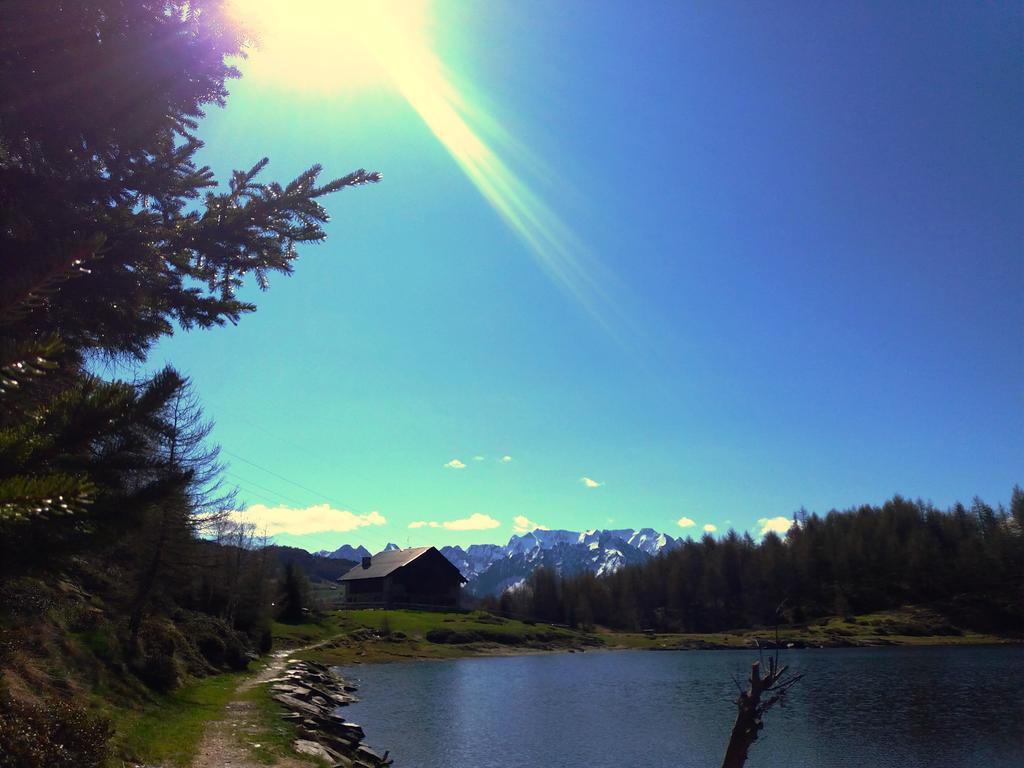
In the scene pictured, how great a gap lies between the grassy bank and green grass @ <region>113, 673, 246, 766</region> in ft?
131

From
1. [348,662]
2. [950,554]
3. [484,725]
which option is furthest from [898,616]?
[484,725]

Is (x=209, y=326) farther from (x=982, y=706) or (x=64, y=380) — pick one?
(x=982, y=706)

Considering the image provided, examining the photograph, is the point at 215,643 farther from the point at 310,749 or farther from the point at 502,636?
the point at 502,636

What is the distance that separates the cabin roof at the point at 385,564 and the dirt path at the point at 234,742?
98.8 m

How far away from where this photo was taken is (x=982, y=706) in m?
35.6

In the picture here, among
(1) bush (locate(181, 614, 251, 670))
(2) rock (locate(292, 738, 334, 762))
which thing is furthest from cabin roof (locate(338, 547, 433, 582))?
(2) rock (locate(292, 738, 334, 762))

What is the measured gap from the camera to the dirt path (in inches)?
611

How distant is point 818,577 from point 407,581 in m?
91.9

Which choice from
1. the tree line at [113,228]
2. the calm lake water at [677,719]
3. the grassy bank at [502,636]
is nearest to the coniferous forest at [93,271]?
the tree line at [113,228]

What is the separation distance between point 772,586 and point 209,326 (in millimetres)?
154018

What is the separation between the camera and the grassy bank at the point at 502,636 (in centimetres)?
7475

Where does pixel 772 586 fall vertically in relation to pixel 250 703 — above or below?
above

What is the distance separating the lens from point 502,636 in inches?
3696

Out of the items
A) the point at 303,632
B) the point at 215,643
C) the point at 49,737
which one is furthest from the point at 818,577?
the point at 49,737
